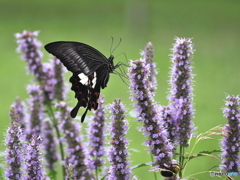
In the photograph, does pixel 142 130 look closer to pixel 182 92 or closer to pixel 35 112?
pixel 182 92

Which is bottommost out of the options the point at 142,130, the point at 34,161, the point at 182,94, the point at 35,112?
the point at 34,161

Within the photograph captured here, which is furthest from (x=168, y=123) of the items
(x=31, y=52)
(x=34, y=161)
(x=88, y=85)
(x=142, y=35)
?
(x=142, y=35)

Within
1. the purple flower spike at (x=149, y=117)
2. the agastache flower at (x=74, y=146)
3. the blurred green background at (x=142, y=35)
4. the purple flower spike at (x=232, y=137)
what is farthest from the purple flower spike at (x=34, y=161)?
the blurred green background at (x=142, y=35)

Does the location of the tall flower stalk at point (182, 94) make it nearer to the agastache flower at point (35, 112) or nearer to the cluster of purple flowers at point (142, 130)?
the cluster of purple flowers at point (142, 130)

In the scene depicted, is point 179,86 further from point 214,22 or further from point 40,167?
point 214,22

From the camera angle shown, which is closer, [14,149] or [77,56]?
→ [14,149]

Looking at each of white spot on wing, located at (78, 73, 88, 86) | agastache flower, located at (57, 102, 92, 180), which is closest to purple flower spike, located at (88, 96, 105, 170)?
agastache flower, located at (57, 102, 92, 180)
